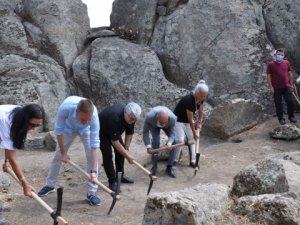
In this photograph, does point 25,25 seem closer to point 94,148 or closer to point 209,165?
point 209,165

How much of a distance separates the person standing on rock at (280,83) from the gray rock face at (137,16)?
16.1ft

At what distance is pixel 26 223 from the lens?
22.4ft

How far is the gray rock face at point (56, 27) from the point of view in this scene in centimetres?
1584

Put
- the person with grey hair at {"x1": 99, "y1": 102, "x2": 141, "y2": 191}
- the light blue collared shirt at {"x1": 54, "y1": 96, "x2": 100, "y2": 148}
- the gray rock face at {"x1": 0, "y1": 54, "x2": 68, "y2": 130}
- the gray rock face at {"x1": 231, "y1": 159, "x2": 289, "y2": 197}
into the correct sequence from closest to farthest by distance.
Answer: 1. the gray rock face at {"x1": 231, "y1": 159, "x2": 289, "y2": 197}
2. the light blue collared shirt at {"x1": 54, "y1": 96, "x2": 100, "y2": 148}
3. the person with grey hair at {"x1": 99, "y1": 102, "x2": 141, "y2": 191}
4. the gray rock face at {"x1": 0, "y1": 54, "x2": 68, "y2": 130}

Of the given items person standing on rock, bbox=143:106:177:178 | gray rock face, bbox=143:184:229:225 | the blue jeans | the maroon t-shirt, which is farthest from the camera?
the maroon t-shirt

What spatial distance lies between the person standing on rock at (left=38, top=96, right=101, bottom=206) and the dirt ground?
0.31m

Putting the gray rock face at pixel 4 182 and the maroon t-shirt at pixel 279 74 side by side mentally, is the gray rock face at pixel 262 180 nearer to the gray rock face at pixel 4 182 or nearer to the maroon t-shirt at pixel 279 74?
the gray rock face at pixel 4 182

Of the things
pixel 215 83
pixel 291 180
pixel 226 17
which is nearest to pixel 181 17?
pixel 226 17

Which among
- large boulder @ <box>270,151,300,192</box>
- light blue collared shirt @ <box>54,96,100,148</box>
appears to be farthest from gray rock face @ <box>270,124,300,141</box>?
light blue collared shirt @ <box>54,96,100,148</box>

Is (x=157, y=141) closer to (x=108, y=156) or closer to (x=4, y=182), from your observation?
(x=108, y=156)

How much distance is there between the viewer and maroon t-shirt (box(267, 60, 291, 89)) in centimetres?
1296

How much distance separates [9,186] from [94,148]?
2.39 m

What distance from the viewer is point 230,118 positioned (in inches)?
509

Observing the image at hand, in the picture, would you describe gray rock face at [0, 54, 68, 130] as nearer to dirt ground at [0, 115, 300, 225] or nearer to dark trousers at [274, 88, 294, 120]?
dirt ground at [0, 115, 300, 225]
